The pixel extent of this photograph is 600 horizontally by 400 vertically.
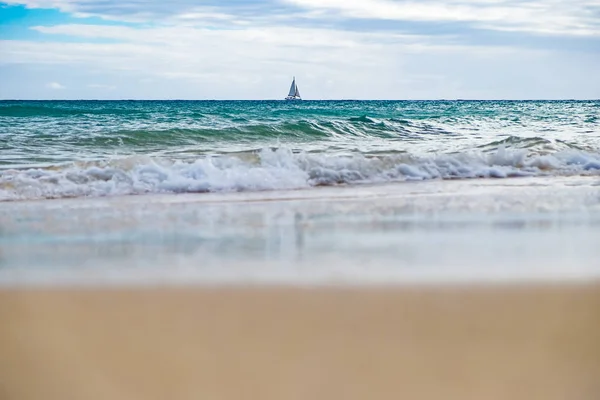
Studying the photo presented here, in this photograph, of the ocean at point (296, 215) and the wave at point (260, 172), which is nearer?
the ocean at point (296, 215)

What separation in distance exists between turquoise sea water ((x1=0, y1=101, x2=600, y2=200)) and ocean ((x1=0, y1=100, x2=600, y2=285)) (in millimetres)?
22

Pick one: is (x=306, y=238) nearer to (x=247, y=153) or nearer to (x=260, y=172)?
(x=260, y=172)

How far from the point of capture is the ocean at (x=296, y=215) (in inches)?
98.4

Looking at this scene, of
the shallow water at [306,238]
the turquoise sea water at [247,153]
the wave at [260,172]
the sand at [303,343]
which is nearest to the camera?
the sand at [303,343]

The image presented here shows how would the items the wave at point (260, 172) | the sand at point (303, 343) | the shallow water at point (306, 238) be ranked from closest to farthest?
the sand at point (303, 343) < the shallow water at point (306, 238) < the wave at point (260, 172)

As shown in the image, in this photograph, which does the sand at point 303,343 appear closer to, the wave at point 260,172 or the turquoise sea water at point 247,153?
the wave at point 260,172

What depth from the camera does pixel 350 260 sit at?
2602 mm

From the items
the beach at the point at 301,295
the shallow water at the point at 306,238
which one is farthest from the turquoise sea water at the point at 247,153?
the shallow water at the point at 306,238

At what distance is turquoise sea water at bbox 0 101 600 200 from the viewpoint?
5430 millimetres

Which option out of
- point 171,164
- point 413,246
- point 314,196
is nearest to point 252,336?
point 413,246

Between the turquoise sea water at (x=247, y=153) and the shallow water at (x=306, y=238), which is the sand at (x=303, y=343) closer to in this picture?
the shallow water at (x=306, y=238)

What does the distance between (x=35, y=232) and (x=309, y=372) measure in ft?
7.10

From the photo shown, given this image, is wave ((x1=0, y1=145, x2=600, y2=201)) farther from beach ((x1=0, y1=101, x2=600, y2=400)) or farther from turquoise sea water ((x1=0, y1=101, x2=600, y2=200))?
beach ((x1=0, y1=101, x2=600, y2=400))

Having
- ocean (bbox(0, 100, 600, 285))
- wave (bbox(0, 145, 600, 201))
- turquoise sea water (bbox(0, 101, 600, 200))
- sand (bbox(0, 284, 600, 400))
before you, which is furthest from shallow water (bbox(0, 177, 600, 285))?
turquoise sea water (bbox(0, 101, 600, 200))
